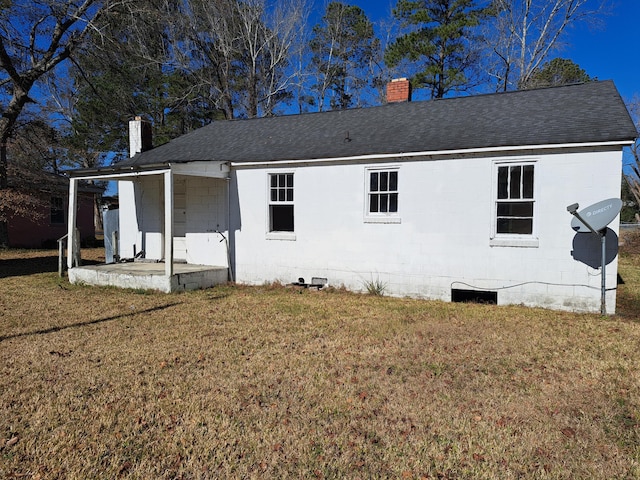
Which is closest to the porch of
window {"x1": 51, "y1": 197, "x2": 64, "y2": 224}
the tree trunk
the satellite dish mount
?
the satellite dish mount

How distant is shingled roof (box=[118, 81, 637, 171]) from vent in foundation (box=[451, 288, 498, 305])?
305cm

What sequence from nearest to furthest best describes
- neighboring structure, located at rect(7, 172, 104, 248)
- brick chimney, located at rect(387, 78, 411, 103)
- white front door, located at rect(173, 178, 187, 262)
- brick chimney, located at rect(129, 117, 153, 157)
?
1. white front door, located at rect(173, 178, 187, 262)
2. brick chimney, located at rect(387, 78, 411, 103)
3. brick chimney, located at rect(129, 117, 153, 157)
4. neighboring structure, located at rect(7, 172, 104, 248)

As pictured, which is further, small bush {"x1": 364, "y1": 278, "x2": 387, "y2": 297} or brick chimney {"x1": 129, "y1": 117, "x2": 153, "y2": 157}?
brick chimney {"x1": 129, "y1": 117, "x2": 153, "y2": 157}

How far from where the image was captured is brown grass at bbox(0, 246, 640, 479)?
3.07 m

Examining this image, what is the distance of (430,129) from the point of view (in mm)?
9641

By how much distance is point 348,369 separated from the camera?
4832 mm

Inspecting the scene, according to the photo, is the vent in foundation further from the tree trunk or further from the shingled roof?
the tree trunk

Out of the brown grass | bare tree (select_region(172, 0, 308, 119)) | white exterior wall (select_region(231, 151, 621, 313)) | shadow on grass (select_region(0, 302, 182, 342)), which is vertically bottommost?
the brown grass

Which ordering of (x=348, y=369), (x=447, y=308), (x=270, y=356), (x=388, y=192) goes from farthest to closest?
(x=388, y=192) < (x=447, y=308) < (x=270, y=356) < (x=348, y=369)

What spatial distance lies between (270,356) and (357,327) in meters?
1.88

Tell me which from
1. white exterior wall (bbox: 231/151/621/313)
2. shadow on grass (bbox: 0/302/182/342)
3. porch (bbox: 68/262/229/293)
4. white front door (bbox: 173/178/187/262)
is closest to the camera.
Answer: shadow on grass (bbox: 0/302/182/342)

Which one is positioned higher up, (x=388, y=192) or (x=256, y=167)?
(x=256, y=167)

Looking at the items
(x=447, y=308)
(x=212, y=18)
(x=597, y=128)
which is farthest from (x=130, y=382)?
(x=212, y=18)

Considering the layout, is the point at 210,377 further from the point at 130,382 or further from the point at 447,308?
the point at 447,308
